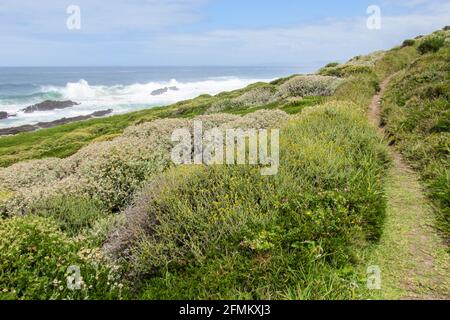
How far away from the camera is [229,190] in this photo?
766 centimetres

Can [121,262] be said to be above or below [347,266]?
below

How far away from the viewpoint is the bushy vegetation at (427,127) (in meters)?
8.14

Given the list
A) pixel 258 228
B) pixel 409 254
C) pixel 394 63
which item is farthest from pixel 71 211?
pixel 394 63

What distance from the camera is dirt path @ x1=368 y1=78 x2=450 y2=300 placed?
5.21 m

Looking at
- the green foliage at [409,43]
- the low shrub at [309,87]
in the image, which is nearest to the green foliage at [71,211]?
the low shrub at [309,87]

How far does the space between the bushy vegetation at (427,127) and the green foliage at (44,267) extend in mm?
6014

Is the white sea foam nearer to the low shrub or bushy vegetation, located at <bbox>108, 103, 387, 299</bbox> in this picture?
the low shrub

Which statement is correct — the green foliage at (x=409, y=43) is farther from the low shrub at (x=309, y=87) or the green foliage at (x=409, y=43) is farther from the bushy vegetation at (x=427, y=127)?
the bushy vegetation at (x=427, y=127)

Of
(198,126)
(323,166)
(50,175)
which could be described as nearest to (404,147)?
(323,166)

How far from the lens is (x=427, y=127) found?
11.8 metres

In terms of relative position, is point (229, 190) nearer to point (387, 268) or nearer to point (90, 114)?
point (387, 268)

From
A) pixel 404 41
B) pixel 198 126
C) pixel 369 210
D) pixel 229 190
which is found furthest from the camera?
pixel 404 41

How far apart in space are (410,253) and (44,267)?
5871 millimetres

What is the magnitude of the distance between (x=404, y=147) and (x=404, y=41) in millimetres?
45109
